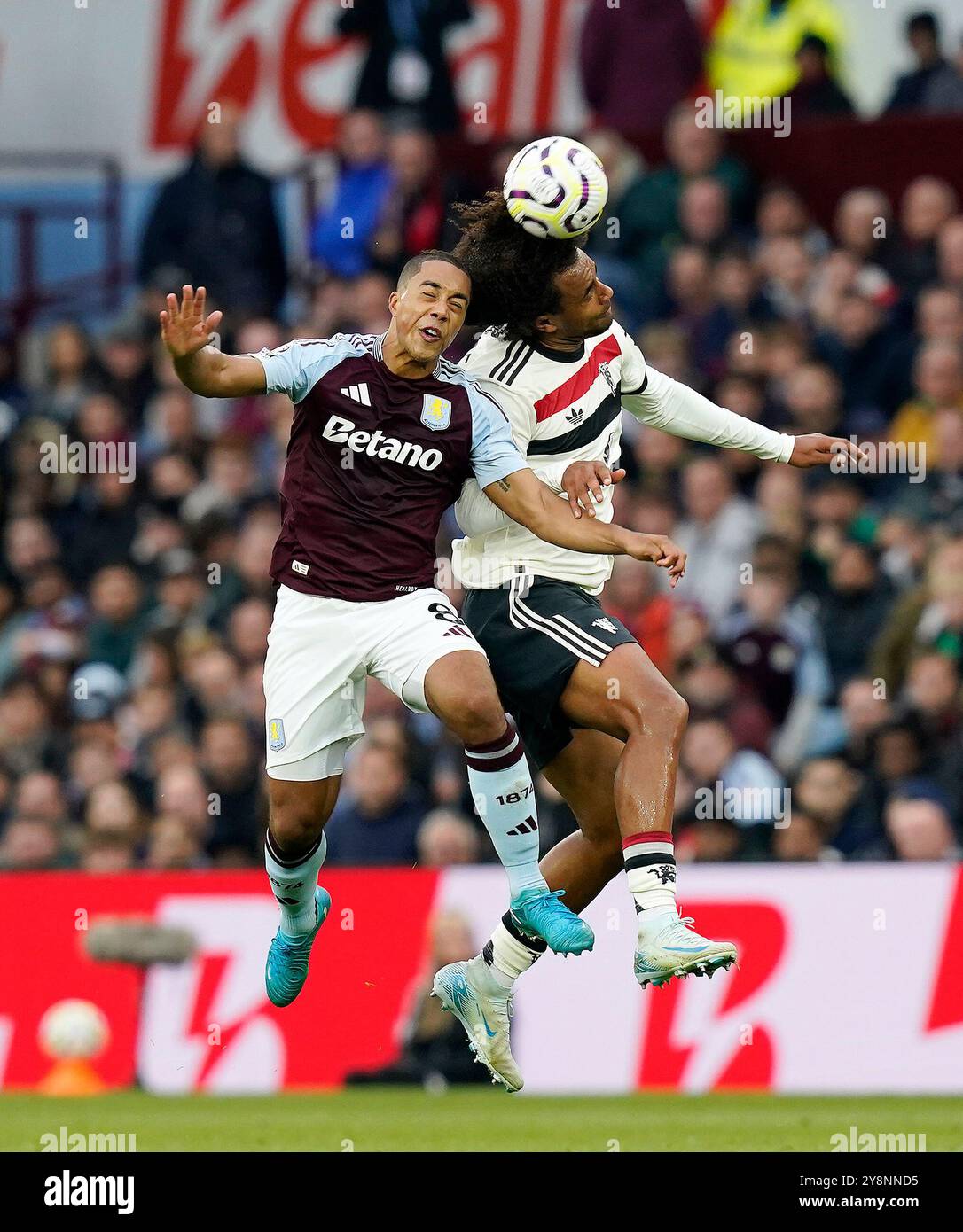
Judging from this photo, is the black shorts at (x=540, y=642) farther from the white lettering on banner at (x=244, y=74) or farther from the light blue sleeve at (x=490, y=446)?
the white lettering on banner at (x=244, y=74)

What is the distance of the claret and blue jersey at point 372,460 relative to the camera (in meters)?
8.93

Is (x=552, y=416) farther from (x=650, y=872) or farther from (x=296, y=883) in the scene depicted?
(x=296, y=883)

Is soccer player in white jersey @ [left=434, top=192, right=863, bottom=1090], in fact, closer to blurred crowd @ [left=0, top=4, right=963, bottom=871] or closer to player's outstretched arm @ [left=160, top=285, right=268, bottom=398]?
player's outstretched arm @ [left=160, top=285, right=268, bottom=398]

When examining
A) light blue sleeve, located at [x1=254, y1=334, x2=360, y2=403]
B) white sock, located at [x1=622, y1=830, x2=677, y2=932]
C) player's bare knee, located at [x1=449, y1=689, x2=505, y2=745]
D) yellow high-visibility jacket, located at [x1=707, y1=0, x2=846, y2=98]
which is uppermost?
yellow high-visibility jacket, located at [x1=707, y1=0, x2=846, y2=98]

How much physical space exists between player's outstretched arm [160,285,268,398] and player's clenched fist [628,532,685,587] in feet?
4.94

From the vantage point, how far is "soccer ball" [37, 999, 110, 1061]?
43.9 ft

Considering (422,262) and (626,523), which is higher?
(422,262)

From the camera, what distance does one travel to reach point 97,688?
1541 cm

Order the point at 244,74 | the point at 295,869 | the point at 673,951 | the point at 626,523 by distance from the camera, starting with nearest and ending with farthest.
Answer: the point at 673,951 → the point at 295,869 → the point at 626,523 → the point at 244,74

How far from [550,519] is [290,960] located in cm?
230

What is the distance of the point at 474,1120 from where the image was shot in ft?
39.8

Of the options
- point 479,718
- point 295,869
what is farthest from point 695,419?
point 295,869

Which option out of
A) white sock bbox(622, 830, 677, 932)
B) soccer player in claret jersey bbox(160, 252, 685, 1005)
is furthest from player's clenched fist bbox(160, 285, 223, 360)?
white sock bbox(622, 830, 677, 932)
